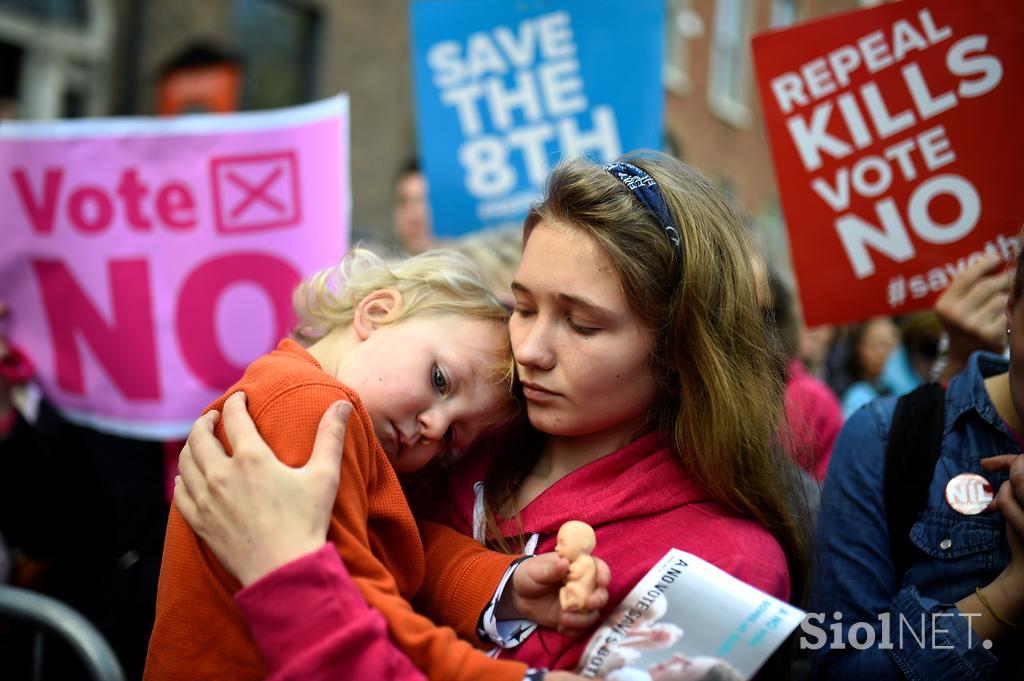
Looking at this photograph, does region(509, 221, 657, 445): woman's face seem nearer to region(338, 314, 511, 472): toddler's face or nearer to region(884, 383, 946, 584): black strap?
region(338, 314, 511, 472): toddler's face

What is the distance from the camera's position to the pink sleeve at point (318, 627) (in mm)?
1303

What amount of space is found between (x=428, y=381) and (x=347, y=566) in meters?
0.41

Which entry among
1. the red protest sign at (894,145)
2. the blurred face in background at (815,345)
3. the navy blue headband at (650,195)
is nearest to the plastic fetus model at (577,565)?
the navy blue headband at (650,195)

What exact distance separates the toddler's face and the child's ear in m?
0.02

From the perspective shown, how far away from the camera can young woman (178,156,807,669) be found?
61.9 inches

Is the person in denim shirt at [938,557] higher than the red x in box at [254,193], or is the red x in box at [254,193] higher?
the red x in box at [254,193]

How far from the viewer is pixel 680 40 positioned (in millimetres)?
14922

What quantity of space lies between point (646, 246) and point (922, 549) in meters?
0.76

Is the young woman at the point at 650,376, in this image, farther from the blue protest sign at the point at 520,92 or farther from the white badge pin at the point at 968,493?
the blue protest sign at the point at 520,92

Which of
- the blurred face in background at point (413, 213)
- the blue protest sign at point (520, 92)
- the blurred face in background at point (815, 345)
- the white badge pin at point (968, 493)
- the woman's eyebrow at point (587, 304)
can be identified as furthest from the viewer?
the blurred face in background at point (815, 345)

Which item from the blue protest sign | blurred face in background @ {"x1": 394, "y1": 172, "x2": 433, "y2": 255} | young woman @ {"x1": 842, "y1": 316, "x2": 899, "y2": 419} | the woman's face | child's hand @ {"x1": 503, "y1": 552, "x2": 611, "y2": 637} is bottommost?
young woman @ {"x1": 842, "y1": 316, "x2": 899, "y2": 419}

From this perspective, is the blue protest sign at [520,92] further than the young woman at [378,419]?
Yes

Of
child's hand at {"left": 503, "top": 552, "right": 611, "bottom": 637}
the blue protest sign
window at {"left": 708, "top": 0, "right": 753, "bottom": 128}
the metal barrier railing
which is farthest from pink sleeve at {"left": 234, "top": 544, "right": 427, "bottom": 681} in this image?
window at {"left": 708, "top": 0, "right": 753, "bottom": 128}

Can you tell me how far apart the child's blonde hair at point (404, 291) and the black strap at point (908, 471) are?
2.44 feet
